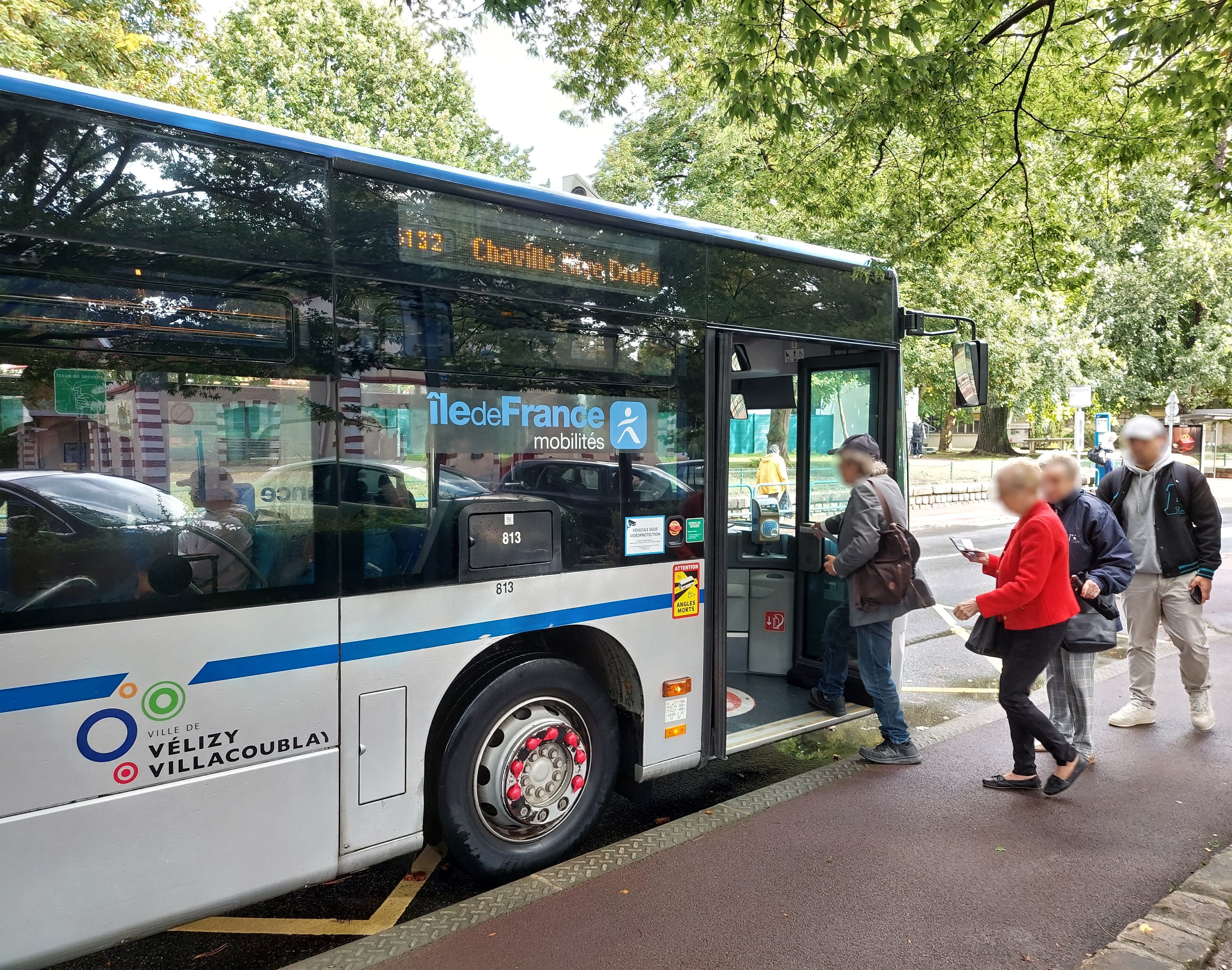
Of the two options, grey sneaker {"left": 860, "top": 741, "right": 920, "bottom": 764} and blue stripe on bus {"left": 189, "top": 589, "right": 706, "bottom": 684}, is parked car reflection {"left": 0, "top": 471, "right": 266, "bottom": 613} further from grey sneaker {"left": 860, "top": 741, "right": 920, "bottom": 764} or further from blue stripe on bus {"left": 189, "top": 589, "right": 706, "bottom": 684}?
grey sneaker {"left": 860, "top": 741, "right": 920, "bottom": 764}

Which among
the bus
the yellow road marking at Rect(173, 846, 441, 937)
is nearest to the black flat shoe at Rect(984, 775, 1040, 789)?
the bus

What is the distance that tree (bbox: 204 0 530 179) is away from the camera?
2220 centimetres

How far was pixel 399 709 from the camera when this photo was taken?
3271 millimetres

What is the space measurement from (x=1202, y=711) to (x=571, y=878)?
4.64 metres

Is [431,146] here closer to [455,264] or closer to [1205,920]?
[455,264]

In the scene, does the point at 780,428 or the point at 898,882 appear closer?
the point at 898,882

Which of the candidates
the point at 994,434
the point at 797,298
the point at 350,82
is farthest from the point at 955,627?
the point at 994,434

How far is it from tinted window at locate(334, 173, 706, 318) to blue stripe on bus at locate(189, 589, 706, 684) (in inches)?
53.9

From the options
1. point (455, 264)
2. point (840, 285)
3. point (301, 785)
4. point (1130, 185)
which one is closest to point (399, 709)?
point (301, 785)

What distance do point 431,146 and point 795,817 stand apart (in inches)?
892

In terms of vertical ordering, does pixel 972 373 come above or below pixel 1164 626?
above

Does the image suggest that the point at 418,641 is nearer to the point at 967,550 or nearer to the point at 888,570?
the point at 888,570

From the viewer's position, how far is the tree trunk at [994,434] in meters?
39.8

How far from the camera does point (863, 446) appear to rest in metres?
5.20
